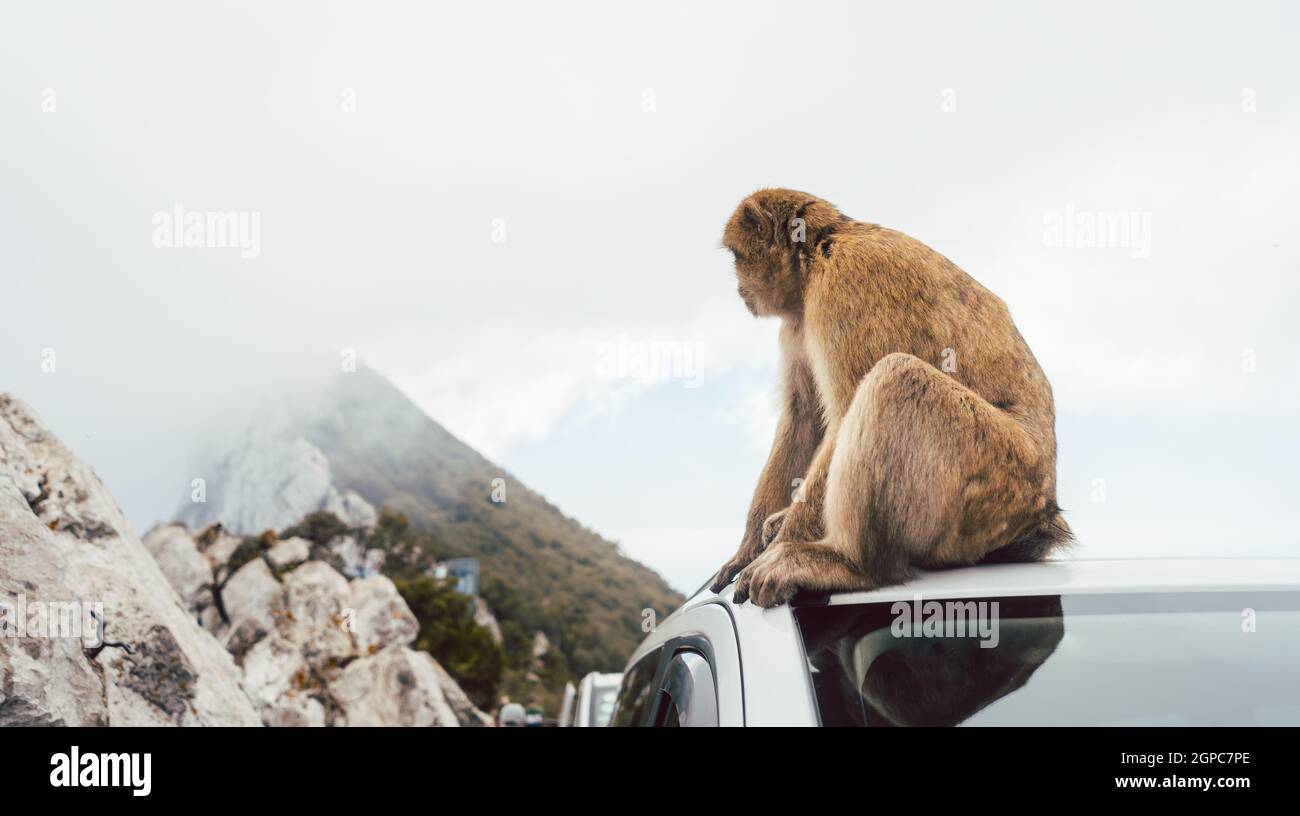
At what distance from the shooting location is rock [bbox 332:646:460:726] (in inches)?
478

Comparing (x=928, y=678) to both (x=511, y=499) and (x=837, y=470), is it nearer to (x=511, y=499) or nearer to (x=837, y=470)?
(x=837, y=470)

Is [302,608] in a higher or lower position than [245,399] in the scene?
lower

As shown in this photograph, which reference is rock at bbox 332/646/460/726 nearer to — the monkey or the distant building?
the monkey

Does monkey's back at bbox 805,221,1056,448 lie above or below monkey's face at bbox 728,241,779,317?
below

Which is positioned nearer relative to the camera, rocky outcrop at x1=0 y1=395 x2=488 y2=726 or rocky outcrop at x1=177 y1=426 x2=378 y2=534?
rocky outcrop at x1=0 y1=395 x2=488 y2=726

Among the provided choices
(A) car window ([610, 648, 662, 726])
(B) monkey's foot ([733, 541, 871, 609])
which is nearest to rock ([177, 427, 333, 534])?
(A) car window ([610, 648, 662, 726])

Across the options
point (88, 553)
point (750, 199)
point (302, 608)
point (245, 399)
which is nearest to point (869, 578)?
point (750, 199)

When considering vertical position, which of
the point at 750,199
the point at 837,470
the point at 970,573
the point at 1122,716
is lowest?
the point at 1122,716

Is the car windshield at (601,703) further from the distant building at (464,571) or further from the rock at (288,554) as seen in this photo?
the distant building at (464,571)

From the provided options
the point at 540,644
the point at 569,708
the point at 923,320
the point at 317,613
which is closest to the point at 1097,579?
the point at 923,320

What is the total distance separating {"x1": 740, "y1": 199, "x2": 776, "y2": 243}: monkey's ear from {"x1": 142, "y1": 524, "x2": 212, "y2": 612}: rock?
17.1 metres

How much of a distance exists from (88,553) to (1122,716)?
2.99 m

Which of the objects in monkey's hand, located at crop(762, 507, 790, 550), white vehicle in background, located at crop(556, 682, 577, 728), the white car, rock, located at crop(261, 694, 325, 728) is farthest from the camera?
rock, located at crop(261, 694, 325, 728)

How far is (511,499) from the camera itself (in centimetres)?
5928
